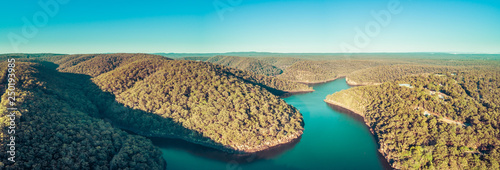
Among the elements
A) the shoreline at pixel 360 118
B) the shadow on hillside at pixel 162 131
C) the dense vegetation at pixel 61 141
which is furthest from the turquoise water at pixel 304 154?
the dense vegetation at pixel 61 141

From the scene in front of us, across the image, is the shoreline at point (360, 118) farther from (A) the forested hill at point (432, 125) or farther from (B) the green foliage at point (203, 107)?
(B) the green foliage at point (203, 107)

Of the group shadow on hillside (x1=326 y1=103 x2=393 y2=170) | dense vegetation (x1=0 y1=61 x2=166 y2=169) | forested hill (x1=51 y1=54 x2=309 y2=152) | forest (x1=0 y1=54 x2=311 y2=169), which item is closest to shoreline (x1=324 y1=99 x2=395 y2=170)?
shadow on hillside (x1=326 y1=103 x2=393 y2=170)

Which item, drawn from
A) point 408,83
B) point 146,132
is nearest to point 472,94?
point 408,83

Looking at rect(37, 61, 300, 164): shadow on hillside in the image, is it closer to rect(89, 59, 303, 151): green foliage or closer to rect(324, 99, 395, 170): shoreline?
rect(89, 59, 303, 151): green foliage

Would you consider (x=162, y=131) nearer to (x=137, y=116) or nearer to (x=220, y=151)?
(x=137, y=116)

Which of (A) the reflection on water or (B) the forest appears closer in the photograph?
(B) the forest

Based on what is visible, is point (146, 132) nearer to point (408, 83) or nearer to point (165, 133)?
point (165, 133)

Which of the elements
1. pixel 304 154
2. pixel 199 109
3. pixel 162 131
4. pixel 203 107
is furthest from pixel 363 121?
pixel 162 131
